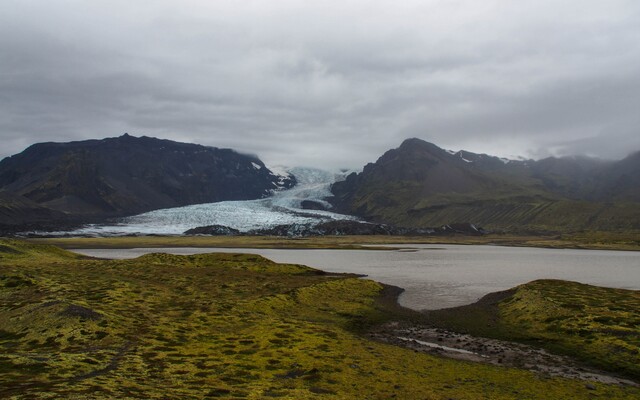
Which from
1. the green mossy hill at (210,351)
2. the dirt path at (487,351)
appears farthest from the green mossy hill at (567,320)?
the green mossy hill at (210,351)

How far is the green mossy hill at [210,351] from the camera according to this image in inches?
947

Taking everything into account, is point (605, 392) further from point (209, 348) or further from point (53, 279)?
point (53, 279)

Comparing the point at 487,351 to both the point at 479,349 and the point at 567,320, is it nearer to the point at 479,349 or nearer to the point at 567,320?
the point at 479,349

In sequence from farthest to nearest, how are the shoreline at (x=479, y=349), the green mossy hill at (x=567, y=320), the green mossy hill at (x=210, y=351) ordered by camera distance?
the green mossy hill at (x=567, y=320) < the shoreline at (x=479, y=349) < the green mossy hill at (x=210, y=351)

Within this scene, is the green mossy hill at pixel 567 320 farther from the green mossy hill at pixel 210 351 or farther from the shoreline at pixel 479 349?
the green mossy hill at pixel 210 351

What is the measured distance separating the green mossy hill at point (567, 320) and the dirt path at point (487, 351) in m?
1.98

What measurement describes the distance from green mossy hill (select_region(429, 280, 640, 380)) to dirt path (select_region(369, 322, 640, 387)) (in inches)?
77.8

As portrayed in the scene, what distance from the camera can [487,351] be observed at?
3609 centimetres

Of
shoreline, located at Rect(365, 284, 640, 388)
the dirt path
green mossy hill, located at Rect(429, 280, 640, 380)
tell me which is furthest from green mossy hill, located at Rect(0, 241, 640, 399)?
green mossy hill, located at Rect(429, 280, 640, 380)

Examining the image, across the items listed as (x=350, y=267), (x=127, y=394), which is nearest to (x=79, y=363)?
(x=127, y=394)

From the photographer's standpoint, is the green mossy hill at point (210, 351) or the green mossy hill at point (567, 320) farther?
the green mossy hill at point (567, 320)

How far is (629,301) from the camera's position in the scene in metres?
49.9

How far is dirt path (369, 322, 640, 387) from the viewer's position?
101 feet

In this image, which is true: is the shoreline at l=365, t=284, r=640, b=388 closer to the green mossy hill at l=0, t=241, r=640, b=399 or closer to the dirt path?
the dirt path
